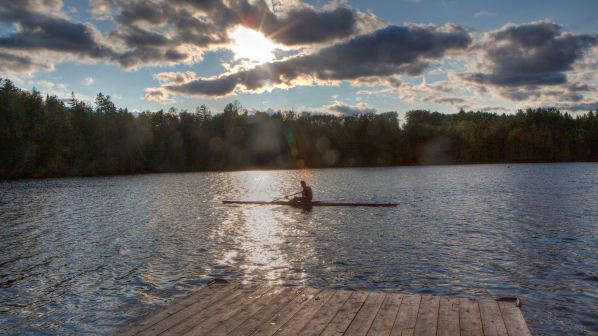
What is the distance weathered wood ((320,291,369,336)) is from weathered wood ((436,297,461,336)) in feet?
4.07

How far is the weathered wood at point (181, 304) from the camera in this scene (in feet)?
17.3

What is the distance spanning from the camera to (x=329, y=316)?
5.48 meters

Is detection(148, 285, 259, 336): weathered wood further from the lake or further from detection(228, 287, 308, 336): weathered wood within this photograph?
the lake

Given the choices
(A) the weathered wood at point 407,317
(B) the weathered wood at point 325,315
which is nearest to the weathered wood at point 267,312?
(B) the weathered wood at point 325,315

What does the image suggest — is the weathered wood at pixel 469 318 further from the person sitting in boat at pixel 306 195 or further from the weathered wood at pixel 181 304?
the person sitting in boat at pixel 306 195

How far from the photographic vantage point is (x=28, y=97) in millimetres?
68062

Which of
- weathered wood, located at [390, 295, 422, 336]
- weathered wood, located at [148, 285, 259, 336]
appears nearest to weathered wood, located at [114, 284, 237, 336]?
weathered wood, located at [148, 285, 259, 336]

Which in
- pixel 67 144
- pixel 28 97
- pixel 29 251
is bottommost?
pixel 29 251

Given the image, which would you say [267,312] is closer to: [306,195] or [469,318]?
[469,318]

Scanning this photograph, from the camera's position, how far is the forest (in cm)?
6781

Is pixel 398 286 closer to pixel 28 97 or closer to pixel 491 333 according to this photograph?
pixel 491 333

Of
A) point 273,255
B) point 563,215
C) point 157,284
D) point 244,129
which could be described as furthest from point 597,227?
point 244,129

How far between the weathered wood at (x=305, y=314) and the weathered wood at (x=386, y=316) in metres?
0.96

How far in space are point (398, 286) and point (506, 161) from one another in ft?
456
